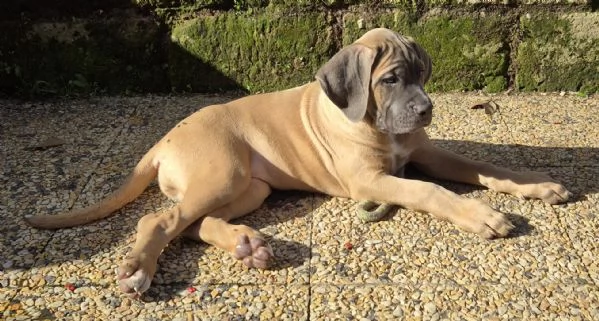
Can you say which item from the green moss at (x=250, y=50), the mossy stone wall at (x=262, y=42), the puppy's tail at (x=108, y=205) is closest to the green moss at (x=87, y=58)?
the mossy stone wall at (x=262, y=42)

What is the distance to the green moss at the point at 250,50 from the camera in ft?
21.5

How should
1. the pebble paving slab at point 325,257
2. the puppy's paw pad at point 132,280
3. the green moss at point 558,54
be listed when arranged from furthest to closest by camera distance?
the green moss at point 558,54 → the puppy's paw pad at point 132,280 → the pebble paving slab at point 325,257

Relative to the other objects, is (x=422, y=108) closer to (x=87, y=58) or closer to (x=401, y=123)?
(x=401, y=123)

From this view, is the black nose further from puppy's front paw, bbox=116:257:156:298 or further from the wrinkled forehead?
puppy's front paw, bbox=116:257:156:298

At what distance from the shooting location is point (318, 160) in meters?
4.66

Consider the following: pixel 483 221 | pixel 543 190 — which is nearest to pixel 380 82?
pixel 483 221

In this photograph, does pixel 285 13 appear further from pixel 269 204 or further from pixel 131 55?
pixel 269 204

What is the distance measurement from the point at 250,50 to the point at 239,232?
9.87 ft

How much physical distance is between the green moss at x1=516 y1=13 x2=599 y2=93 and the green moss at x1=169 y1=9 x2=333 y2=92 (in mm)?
1810

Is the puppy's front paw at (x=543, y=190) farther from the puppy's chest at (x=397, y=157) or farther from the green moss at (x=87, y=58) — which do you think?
the green moss at (x=87, y=58)

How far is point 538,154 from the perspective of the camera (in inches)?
205

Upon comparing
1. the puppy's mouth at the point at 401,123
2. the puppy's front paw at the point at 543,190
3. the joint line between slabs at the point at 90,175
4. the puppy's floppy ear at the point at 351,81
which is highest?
the puppy's floppy ear at the point at 351,81

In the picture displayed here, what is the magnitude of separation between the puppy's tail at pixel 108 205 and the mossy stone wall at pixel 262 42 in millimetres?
2358

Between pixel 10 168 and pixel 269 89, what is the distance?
250 centimetres
